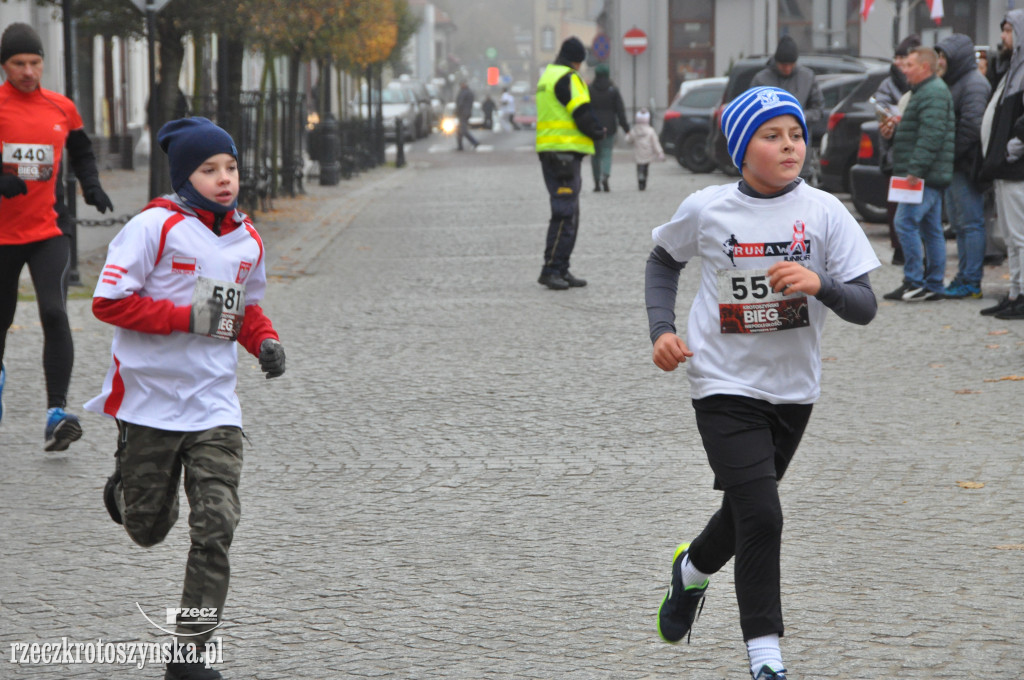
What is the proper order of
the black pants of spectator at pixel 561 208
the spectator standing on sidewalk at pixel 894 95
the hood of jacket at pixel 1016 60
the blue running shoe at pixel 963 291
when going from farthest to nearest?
the spectator standing on sidewalk at pixel 894 95
the black pants of spectator at pixel 561 208
the blue running shoe at pixel 963 291
the hood of jacket at pixel 1016 60

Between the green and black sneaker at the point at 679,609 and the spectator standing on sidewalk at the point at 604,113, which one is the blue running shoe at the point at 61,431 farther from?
the spectator standing on sidewalk at the point at 604,113

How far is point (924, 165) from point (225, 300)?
771 cm

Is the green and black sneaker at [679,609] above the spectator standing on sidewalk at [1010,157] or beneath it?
beneath

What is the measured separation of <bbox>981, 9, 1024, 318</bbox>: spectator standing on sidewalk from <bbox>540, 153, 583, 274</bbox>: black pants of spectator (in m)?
3.21

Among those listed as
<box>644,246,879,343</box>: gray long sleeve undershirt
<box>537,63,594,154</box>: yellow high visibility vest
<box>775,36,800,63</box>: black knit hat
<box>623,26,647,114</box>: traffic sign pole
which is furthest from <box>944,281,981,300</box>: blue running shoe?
<box>623,26,647,114</box>: traffic sign pole

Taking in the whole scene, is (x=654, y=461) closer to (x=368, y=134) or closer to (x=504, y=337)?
(x=504, y=337)

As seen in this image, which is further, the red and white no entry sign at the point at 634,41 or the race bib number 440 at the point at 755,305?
the red and white no entry sign at the point at 634,41

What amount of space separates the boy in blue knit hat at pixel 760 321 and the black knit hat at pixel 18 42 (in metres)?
4.13

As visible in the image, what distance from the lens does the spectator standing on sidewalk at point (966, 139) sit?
35.8 feet

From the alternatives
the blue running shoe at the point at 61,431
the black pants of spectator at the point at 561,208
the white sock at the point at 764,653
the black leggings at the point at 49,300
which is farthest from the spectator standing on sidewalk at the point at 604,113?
the white sock at the point at 764,653

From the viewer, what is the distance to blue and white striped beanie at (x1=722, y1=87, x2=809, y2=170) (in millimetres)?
3814

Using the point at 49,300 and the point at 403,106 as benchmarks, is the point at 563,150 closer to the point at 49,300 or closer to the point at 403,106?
the point at 49,300

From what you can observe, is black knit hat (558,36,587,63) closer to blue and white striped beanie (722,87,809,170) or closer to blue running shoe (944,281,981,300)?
blue running shoe (944,281,981,300)

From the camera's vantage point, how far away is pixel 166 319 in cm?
397
